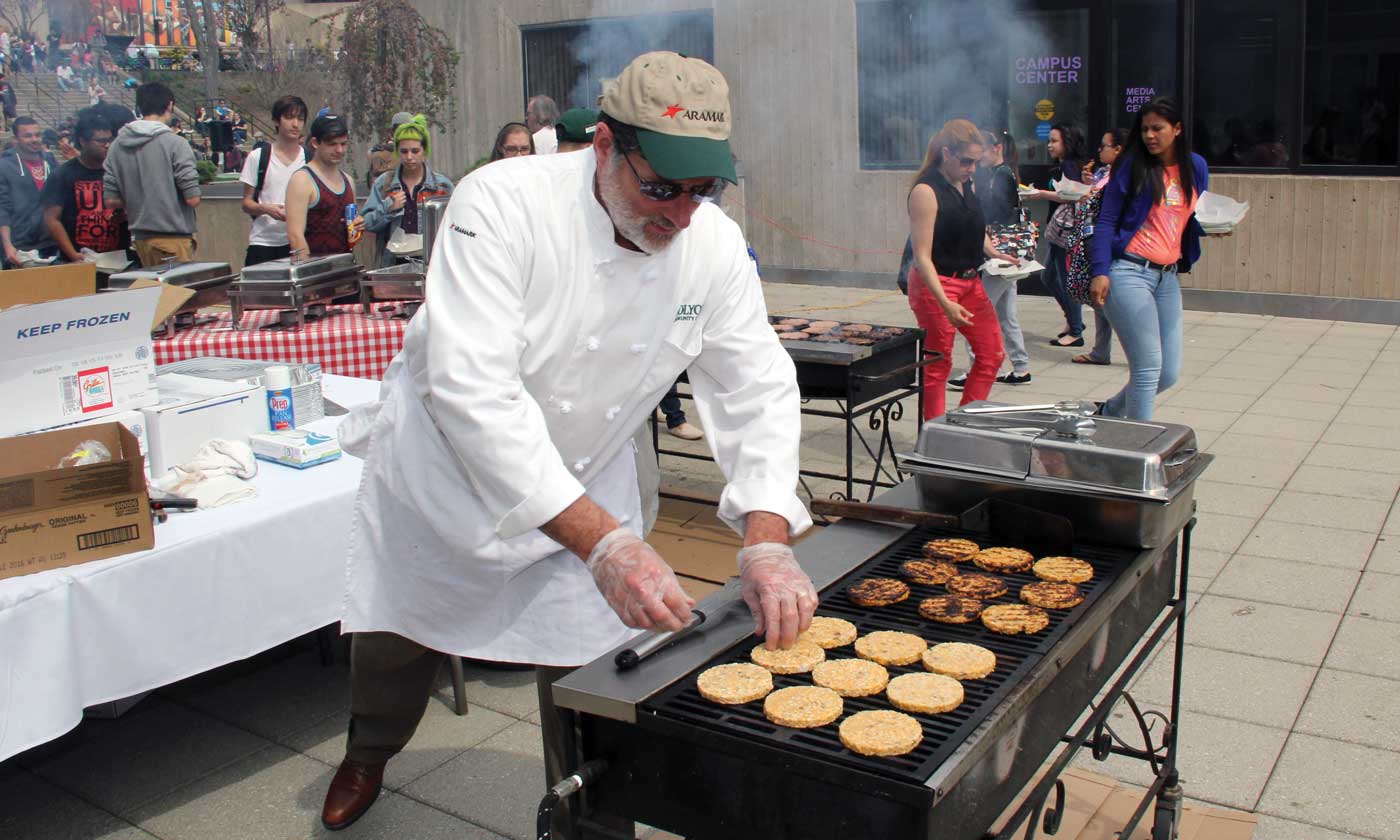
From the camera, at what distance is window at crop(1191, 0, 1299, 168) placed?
9.57 metres

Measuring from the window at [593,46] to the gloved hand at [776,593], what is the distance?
10.5 meters

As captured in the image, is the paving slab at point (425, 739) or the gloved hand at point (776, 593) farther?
the paving slab at point (425, 739)

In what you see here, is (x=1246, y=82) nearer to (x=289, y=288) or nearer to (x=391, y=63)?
(x=289, y=288)

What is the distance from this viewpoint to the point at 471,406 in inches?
81.1

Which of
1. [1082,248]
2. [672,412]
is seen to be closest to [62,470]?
[672,412]

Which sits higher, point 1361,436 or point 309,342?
point 309,342

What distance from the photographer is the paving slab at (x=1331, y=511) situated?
508 cm

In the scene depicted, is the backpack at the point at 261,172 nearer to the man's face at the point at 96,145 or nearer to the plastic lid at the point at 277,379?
the man's face at the point at 96,145

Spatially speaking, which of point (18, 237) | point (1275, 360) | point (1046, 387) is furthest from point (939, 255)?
point (18, 237)

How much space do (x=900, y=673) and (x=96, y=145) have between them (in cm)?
759

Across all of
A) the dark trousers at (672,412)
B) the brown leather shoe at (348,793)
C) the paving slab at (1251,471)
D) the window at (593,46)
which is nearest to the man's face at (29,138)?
the window at (593,46)

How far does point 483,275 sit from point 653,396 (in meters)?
0.55

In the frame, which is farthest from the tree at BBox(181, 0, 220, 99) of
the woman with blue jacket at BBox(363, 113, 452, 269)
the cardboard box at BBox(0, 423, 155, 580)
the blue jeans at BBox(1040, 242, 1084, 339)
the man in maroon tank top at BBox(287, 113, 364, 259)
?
the cardboard box at BBox(0, 423, 155, 580)

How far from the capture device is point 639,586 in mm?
1914
